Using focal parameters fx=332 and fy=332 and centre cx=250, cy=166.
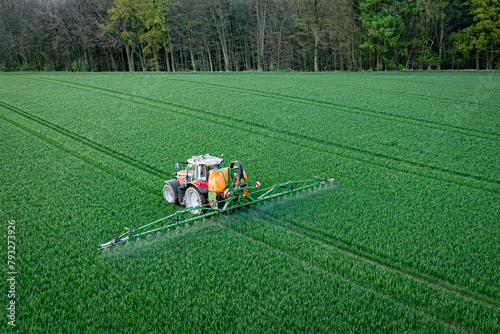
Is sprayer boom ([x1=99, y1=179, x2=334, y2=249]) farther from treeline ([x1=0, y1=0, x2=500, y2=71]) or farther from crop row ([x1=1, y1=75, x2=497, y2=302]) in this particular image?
treeline ([x1=0, y1=0, x2=500, y2=71])

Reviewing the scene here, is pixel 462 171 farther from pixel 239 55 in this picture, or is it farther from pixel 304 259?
pixel 239 55

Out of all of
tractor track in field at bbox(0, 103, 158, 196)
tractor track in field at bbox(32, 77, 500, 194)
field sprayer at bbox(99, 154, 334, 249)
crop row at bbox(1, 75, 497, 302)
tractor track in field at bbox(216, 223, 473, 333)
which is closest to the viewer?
tractor track in field at bbox(216, 223, 473, 333)

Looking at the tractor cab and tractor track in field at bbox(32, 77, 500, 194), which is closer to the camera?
the tractor cab

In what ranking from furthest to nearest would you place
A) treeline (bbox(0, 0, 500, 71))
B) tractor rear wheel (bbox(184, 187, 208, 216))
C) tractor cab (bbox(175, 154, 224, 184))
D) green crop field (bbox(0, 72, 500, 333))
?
treeline (bbox(0, 0, 500, 71)) → tractor cab (bbox(175, 154, 224, 184)) → tractor rear wheel (bbox(184, 187, 208, 216)) → green crop field (bbox(0, 72, 500, 333))

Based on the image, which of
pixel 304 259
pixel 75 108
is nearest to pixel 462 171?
pixel 304 259

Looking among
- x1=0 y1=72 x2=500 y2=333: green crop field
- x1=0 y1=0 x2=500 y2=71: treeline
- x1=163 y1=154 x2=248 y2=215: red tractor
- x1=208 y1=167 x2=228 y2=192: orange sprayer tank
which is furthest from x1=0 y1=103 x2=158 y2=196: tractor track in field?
x1=0 y1=0 x2=500 y2=71: treeline

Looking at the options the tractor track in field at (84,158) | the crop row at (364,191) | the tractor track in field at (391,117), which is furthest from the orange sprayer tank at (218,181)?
the tractor track in field at (391,117)

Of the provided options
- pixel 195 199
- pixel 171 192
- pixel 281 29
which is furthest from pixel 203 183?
pixel 281 29

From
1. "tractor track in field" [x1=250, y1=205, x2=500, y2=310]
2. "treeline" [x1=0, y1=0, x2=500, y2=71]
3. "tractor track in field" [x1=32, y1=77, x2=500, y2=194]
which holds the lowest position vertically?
"tractor track in field" [x1=250, y1=205, x2=500, y2=310]

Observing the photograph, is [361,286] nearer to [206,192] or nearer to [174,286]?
[174,286]
